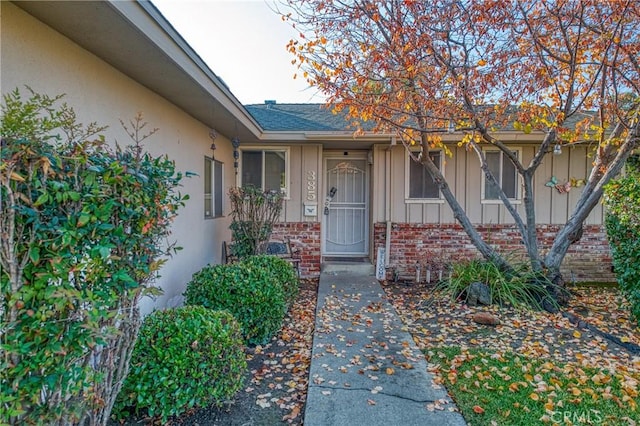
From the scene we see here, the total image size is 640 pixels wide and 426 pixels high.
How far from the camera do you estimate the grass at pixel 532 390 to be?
2.69 m

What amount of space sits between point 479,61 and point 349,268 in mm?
4498

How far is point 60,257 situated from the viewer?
5.24 ft

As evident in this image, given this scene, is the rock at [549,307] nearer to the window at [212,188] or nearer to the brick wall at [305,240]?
the brick wall at [305,240]

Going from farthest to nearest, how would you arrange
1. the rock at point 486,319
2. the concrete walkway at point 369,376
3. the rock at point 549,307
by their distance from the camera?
the rock at point 549,307, the rock at point 486,319, the concrete walkway at point 369,376

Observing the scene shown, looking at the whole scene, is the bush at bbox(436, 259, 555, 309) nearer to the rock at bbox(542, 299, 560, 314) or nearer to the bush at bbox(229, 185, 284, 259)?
the rock at bbox(542, 299, 560, 314)

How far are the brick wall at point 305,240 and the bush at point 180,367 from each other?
471 centimetres

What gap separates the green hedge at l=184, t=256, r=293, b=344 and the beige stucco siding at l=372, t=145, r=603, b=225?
4064 mm

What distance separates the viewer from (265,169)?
305 inches

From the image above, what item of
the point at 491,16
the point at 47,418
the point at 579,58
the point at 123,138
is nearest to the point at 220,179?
the point at 123,138

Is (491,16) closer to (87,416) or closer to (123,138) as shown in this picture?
(123,138)

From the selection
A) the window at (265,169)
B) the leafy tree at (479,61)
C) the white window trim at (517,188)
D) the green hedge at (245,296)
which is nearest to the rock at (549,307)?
the leafy tree at (479,61)

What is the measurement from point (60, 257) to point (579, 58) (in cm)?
631

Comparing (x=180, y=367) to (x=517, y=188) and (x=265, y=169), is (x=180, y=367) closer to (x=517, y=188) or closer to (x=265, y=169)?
(x=265, y=169)

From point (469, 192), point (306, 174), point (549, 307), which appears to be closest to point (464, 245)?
point (469, 192)
